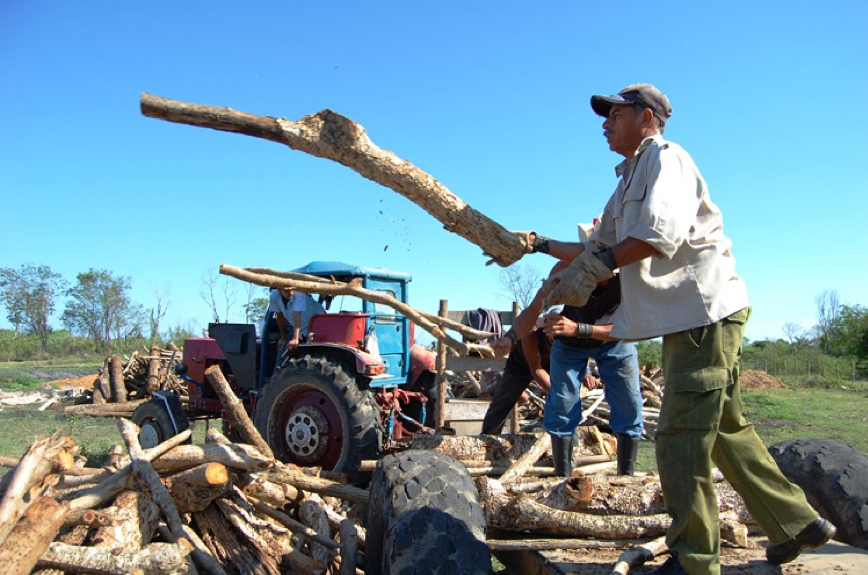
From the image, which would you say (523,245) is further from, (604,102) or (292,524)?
(292,524)

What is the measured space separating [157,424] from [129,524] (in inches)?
185

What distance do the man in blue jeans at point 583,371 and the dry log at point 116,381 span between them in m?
13.0

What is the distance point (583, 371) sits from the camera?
4270mm

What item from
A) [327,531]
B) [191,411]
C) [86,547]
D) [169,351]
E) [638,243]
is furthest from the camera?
[169,351]

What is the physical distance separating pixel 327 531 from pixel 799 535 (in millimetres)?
2266

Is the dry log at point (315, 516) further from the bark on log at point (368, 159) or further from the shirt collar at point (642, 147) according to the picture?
the shirt collar at point (642, 147)

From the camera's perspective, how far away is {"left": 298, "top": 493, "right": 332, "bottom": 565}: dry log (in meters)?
3.39

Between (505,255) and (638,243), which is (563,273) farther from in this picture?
(505,255)

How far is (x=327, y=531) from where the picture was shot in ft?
11.5

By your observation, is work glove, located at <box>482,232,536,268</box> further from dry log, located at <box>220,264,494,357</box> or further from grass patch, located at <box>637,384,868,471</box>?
grass patch, located at <box>637,384,868,471</box>

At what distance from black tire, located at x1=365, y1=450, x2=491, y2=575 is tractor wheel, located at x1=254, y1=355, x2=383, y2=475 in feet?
9.04

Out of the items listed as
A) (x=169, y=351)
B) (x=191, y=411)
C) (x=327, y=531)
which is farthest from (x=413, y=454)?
(x=169, y=351)

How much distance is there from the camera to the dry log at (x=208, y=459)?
3297mm

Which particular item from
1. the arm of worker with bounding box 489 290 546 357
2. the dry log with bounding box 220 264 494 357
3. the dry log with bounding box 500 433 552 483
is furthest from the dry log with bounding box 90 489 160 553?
the arm of worker with bounding box 489 290 546 357
